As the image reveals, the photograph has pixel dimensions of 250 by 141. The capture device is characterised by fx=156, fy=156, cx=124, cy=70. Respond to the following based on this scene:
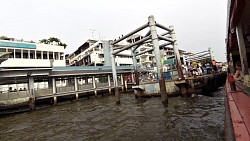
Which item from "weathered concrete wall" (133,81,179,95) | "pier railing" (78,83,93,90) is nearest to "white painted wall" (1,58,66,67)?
"pier railing" (78,83,93,90)

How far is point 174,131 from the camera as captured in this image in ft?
18.5

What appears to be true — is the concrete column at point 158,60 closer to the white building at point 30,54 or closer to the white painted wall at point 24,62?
the white building at point 30,54

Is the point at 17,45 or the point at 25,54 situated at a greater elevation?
the point at 17,45

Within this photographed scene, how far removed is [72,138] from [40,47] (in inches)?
984

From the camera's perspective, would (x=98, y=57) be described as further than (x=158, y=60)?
Yes

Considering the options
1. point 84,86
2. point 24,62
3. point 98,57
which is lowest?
point 84,86

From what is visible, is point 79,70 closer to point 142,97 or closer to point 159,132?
point 142,97

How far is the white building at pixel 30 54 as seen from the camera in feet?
74.9

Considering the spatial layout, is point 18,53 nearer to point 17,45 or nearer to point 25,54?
point 25,54

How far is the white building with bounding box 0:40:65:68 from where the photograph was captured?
22834 mm

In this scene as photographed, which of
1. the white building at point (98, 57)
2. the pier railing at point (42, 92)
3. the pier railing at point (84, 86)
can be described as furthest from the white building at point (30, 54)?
the white building at point (98, 57)

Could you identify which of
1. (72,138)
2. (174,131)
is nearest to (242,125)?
(174,131)

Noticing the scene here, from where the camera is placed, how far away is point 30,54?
87.7ft

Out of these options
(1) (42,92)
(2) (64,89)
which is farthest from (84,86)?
(1) (42,92)
